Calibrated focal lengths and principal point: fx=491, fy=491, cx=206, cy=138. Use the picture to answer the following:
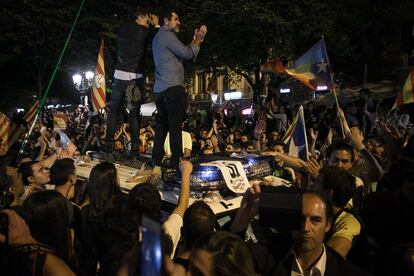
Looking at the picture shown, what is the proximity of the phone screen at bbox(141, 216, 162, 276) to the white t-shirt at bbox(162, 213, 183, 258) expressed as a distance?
209 cm

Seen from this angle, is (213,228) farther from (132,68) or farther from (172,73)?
(132,68)

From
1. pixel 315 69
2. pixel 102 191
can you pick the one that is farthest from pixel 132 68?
pixel 102 191

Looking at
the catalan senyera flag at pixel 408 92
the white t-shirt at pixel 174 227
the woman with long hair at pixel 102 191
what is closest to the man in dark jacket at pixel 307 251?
the white t-shirt at pixel 174 227

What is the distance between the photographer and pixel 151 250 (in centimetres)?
169

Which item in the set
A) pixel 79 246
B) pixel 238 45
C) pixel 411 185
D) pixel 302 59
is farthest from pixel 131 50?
pixel 238 45

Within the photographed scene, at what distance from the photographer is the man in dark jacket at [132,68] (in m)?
7.09

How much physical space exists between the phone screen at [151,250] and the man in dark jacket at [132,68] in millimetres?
5587

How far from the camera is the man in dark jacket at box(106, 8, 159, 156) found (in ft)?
23.3

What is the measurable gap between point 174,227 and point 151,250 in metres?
2.32

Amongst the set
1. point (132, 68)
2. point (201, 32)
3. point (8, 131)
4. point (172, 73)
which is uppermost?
point (201, 32)

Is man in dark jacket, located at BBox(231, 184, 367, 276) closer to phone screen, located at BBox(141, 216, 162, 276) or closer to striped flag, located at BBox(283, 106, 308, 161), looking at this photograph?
phone screen, located at BBox(141, 216, 162, 276)

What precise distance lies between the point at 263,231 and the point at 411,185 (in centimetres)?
133

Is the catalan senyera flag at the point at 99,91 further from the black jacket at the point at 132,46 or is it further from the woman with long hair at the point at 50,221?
the woman with long hair at the point at 50,221

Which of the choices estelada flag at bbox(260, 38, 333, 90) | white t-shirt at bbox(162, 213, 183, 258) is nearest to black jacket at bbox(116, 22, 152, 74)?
estelada flag at bbox(260, 38, 333, 90)
